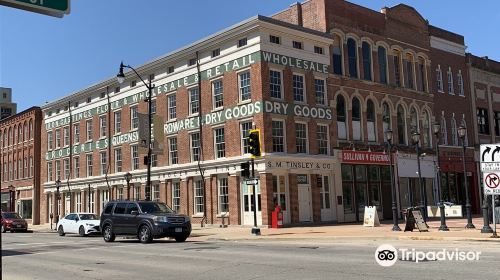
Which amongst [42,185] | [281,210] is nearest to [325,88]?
[281,210]

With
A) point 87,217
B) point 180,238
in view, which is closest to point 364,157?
point 180,238

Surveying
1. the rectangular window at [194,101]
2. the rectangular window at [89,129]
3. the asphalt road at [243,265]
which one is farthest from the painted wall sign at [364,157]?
the rectangular window at [89,129]

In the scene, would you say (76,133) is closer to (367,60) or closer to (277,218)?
(277,218)

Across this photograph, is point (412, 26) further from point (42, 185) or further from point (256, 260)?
point (42, 185)

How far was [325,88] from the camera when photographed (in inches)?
1346

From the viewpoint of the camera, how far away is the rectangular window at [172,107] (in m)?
37.4

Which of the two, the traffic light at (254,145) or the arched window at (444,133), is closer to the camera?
the traffic light at (254,145)

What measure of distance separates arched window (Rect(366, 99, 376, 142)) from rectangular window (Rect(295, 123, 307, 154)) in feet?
21.1

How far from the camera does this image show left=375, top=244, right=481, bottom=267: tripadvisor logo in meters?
12.3

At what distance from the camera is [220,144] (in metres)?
33.3

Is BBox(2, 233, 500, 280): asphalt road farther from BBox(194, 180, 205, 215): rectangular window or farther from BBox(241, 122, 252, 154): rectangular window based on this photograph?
BBox(194, 180, 205, 215): rectangular window

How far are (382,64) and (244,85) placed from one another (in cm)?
1254

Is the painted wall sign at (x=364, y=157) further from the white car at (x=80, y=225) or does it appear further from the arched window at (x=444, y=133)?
the white car at (x=80, y=225)

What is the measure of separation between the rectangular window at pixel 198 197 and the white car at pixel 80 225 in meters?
6.86
